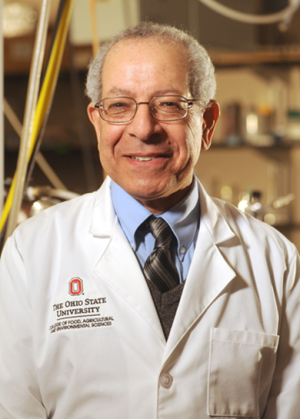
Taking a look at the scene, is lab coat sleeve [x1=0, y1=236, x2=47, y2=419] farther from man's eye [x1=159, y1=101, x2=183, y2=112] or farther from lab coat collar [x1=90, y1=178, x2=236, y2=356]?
man's eye [x1=159, y1=101, x2=183, y2=112]

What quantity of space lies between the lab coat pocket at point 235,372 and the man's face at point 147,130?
0.32m

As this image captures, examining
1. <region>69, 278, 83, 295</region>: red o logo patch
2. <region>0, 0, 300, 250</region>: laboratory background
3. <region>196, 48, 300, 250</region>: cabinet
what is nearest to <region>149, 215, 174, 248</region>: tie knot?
<region>69, 278, 83, 295</region>: red o logo patch

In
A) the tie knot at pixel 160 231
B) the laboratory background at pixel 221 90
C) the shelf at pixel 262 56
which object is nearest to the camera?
the tie knot at pixel 160 231

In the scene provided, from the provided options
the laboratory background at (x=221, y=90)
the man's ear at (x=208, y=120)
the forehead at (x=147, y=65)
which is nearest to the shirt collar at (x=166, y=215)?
the man's ear at (x=208, y=120)

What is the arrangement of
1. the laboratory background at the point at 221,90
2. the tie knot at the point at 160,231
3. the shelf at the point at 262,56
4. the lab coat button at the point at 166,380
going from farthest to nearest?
the shelf at the point at 262,56
the laboratory background at the point at 221,90
the tie knot at the point at 160,231
the lab coat button at the point at 166,380

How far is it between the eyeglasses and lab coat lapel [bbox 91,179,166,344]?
0.67 ft

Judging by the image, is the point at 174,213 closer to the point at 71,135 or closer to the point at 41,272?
the point at 41,272

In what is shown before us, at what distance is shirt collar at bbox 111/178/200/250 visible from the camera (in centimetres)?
91

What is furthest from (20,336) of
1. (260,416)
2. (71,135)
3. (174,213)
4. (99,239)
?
(71,135)

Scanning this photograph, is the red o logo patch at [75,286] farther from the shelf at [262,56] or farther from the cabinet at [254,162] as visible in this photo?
the shelf at [262,56]

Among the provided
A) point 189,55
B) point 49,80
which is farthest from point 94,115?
point 189,55

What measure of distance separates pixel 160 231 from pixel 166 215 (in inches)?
1.5

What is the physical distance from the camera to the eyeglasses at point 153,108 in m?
0.83

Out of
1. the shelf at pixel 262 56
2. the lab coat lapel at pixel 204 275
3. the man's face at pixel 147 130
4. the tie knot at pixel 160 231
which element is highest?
the shelf at pixel 262 56
